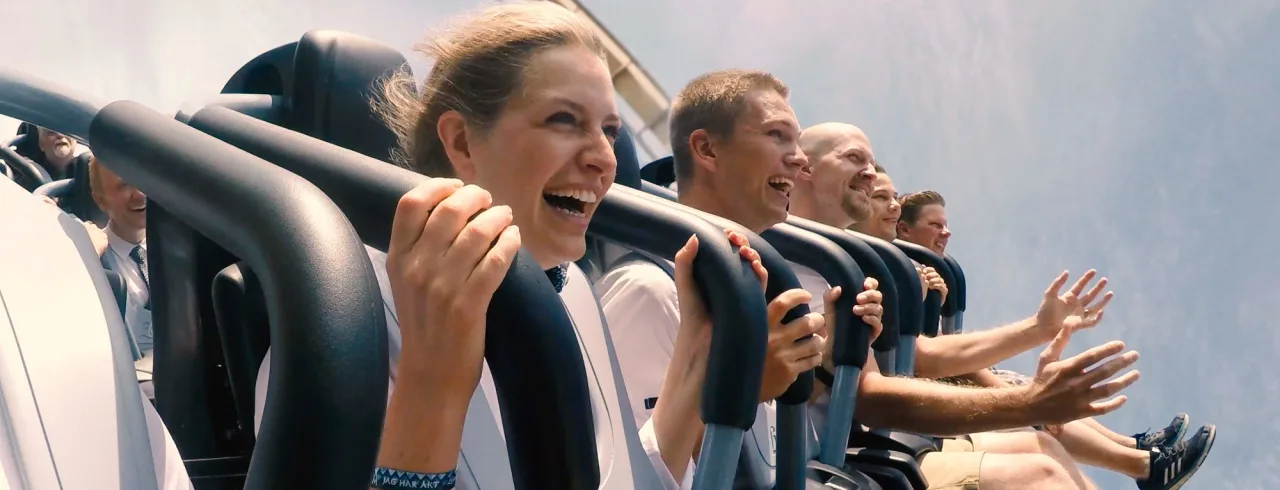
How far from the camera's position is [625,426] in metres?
0.87

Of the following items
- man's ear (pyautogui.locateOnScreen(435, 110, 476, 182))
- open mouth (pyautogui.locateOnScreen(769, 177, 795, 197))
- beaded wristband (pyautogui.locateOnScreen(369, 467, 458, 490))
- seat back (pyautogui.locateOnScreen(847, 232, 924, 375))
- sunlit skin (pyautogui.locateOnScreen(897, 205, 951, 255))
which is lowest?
beaded wristband (pyautogui.locateOnScreen(369, 467, 458, 490))

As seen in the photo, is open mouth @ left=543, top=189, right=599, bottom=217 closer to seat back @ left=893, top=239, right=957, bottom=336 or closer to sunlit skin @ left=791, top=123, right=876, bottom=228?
sunlit skin @ left=791, top=123, right=876, bottom=228

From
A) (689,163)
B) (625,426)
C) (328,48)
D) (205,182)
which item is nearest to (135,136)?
(205,182)

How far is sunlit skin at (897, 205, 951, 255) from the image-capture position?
10.3 feet

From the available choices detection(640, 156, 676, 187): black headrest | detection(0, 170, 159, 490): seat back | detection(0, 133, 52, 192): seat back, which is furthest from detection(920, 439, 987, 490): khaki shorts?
detection(0, 133, 52, 192): seat back

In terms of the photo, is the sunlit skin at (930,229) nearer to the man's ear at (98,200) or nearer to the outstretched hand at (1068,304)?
the outstretched hand at (1068,304)

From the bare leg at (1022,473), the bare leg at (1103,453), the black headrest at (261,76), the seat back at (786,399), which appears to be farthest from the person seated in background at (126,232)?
the bare leg at (1103,453)

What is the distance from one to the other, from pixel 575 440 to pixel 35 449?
20 centimetres

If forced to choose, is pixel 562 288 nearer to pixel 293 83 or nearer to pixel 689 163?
pixel 293 83

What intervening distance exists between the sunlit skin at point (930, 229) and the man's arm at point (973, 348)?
1.90ft

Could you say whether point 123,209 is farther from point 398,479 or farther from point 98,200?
point 398,479

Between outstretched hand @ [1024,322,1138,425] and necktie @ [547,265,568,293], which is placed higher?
outstretched hand @ [1024,322,1138,425]

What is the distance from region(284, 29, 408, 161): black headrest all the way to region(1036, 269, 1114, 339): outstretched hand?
6.40ft

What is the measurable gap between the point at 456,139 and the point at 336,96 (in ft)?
0.43
